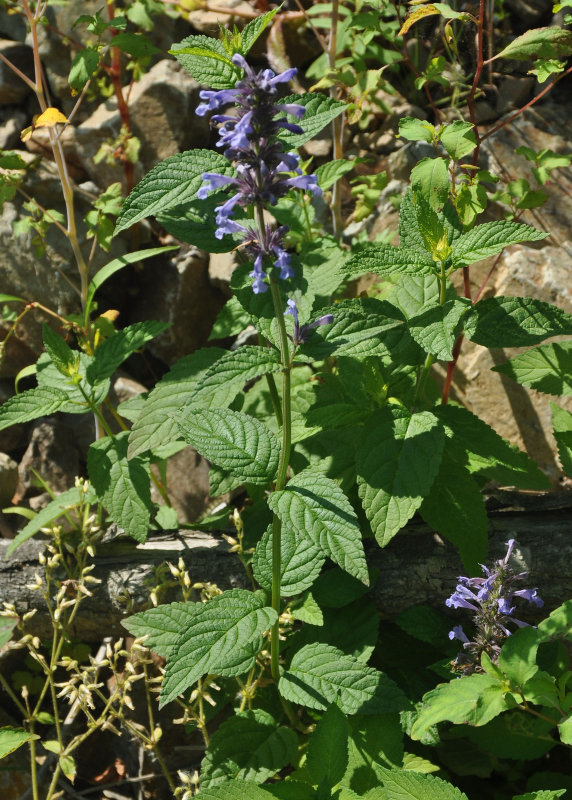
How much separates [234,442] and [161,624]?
75cm

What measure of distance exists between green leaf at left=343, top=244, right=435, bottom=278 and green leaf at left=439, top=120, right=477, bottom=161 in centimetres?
50

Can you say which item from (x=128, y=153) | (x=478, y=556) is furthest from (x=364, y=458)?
(x=128, y=153)

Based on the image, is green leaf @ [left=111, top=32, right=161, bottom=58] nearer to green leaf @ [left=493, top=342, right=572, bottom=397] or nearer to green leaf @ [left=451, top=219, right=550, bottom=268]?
green leaf @ [left=451, top=219, right=550, bottom=268]

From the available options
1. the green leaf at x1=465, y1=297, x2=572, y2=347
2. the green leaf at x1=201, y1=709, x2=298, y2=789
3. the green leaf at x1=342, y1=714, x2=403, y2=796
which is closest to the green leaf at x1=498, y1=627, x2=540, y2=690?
the green leaf at x1=342, y1=714, x2=403, y2=796

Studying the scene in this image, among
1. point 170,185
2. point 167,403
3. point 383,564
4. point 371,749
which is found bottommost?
point 371,749

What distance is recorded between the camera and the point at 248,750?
8.47 ft

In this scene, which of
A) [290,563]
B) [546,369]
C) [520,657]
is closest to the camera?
[520,657]

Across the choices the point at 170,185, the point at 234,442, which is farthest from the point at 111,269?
the point at 234,442

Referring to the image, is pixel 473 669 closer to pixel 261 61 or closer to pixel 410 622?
pixel 410 622

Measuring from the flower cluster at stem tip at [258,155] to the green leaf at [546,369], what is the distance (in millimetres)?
1275

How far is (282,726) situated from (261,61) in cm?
404

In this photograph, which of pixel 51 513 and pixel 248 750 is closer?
pixel 248 750

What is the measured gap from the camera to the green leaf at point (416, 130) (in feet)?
9.56

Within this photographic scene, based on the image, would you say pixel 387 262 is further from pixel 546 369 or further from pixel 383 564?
pixel 383 564
